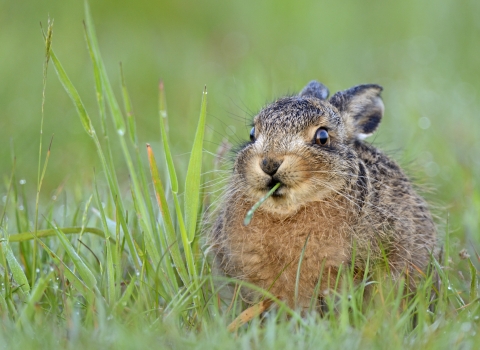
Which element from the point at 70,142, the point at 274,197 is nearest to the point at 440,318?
the point at 274,197

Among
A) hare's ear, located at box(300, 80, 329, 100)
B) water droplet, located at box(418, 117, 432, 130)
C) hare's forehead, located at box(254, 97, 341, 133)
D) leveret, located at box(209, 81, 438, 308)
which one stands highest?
hare's ear, located at box(300, 80, 329, 100)

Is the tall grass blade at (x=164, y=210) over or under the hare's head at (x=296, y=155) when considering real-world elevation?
under

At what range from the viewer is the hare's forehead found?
425cm

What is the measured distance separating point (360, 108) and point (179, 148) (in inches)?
93.5

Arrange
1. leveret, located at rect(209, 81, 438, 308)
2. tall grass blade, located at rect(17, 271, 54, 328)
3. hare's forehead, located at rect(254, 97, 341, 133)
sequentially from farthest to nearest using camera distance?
hare's forehead, located at rect(254, 97, 341, 133) → leveret, located at rect(209, 81, 438, 308) → tall grass blade, located at rect(17, 271, 54, 328)

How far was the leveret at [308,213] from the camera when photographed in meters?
4.04

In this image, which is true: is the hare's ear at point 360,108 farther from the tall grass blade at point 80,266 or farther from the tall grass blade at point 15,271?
the tall grass blade at point 15,271

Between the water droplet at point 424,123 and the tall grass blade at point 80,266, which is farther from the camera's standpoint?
the water droplet at point 424,123

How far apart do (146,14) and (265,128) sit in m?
8.01

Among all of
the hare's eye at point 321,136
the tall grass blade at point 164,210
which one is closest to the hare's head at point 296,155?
the hare's eye at point 321,136

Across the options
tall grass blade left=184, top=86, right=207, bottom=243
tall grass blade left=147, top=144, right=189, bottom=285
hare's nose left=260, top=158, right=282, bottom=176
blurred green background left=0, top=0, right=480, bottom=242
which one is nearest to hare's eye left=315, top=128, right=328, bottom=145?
hare's nose left=260, top=158, right=282, bottom=176

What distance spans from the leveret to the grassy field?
0.22 m

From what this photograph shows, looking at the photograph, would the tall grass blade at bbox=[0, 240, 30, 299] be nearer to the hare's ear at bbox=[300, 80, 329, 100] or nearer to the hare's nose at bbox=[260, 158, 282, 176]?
the hare's nose at bbox=[260, 158, 282, 176]

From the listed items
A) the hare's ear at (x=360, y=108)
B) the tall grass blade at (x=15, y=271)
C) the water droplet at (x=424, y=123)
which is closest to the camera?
the tall grass blade at (x=15, y=271)
